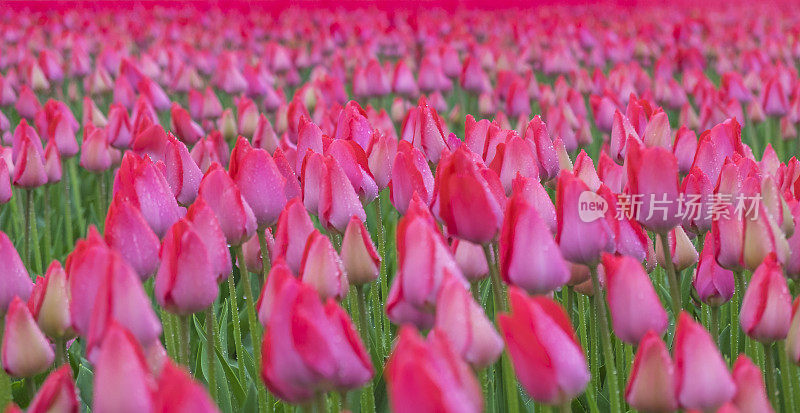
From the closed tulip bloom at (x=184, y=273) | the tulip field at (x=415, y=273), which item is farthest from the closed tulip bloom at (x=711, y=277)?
the closed tulip bloom at (x=184, y=273)

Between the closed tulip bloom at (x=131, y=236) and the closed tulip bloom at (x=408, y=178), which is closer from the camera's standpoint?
the closed tulip bloom at (x=131, y=236)

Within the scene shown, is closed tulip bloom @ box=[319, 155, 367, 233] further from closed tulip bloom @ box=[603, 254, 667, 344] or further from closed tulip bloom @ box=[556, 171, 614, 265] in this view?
closed tulip bloom @ box=[603, 254, 667, 344]

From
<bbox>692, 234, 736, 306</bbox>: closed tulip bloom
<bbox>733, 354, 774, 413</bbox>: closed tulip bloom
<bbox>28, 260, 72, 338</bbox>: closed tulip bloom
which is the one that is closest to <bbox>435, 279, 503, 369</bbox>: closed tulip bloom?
<bbox>733, 354, 774, 413</bbox>: closed tulip bloom

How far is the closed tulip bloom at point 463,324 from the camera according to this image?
966 mm

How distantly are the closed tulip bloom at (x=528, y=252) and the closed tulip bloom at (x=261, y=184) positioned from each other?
529mm

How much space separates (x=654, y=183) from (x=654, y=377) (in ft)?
1.67

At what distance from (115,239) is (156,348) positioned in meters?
0.25

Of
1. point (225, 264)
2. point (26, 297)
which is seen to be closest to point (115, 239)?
point (225, 264)

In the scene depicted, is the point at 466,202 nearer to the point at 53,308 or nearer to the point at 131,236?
the point at 131,236

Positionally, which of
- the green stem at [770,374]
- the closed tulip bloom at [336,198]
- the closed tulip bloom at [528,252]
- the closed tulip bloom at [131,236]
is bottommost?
the green stem at [770,374]

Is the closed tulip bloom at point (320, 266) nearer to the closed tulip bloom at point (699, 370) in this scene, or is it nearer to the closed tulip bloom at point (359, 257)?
the closed tulip bloom at point (359, 257)

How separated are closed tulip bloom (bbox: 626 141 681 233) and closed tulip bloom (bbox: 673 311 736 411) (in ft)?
1.65

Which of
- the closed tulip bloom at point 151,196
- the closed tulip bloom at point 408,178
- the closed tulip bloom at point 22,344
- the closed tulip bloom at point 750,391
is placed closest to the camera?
the closed tulip bloom at point 750,391

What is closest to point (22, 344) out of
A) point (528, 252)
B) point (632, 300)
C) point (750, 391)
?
point (528, 252)
